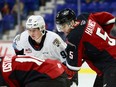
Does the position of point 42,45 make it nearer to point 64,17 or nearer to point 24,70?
point 64,17

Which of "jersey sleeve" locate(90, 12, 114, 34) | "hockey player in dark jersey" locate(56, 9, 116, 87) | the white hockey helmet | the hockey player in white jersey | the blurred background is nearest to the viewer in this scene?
"hockey player in dark jersey" locate(56, 9, 116, 87)

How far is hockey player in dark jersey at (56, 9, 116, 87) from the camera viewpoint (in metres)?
3.28

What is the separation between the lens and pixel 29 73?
2707mm

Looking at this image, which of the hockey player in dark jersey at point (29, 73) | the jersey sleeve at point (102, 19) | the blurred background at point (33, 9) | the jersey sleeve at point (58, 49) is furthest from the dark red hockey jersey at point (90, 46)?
the blurred background at point (33, 9)

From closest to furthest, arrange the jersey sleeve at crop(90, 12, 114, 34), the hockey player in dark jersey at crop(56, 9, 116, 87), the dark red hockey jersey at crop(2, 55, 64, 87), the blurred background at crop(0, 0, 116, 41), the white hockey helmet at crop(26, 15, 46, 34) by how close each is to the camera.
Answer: the dark red hockey jersey at crop(2, 55, 64, 87)
the hockey player in dark jersey at crop(56, 9, 116, 87)
the jersey sleeve at crop(90, 12, 114, 34)
the white hockey helmet at crop(26, 15, 46, 34)
the blurred background at crop(0, 0, 116, 41)

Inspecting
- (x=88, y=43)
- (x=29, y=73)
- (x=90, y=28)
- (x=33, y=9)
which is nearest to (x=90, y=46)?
(x=88, y=43)

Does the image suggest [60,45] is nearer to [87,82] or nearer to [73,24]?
[73,24]

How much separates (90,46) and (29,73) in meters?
0.76

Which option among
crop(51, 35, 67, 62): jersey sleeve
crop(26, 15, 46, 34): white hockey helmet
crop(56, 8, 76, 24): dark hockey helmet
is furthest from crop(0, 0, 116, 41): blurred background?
crop(56, 8, 76, 24): dark hockey helmet

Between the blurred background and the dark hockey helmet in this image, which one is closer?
the dark hockey helmet

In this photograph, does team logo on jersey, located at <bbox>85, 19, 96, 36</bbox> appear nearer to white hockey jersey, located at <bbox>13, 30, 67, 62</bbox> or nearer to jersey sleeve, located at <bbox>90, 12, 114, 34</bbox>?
jersey sleeve, located at <bbox>90, 12, 114, 34</bbox>

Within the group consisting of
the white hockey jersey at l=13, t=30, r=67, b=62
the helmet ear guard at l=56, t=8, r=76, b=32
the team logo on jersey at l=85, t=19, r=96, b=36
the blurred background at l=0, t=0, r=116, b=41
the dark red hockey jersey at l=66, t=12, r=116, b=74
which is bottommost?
the blurred background at l=0, t=0, r=116, b=41

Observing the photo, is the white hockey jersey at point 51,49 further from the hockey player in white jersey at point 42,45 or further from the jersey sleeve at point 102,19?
the jersey sleeve at point 102,19

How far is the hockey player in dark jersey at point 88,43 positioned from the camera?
3.28 meters
